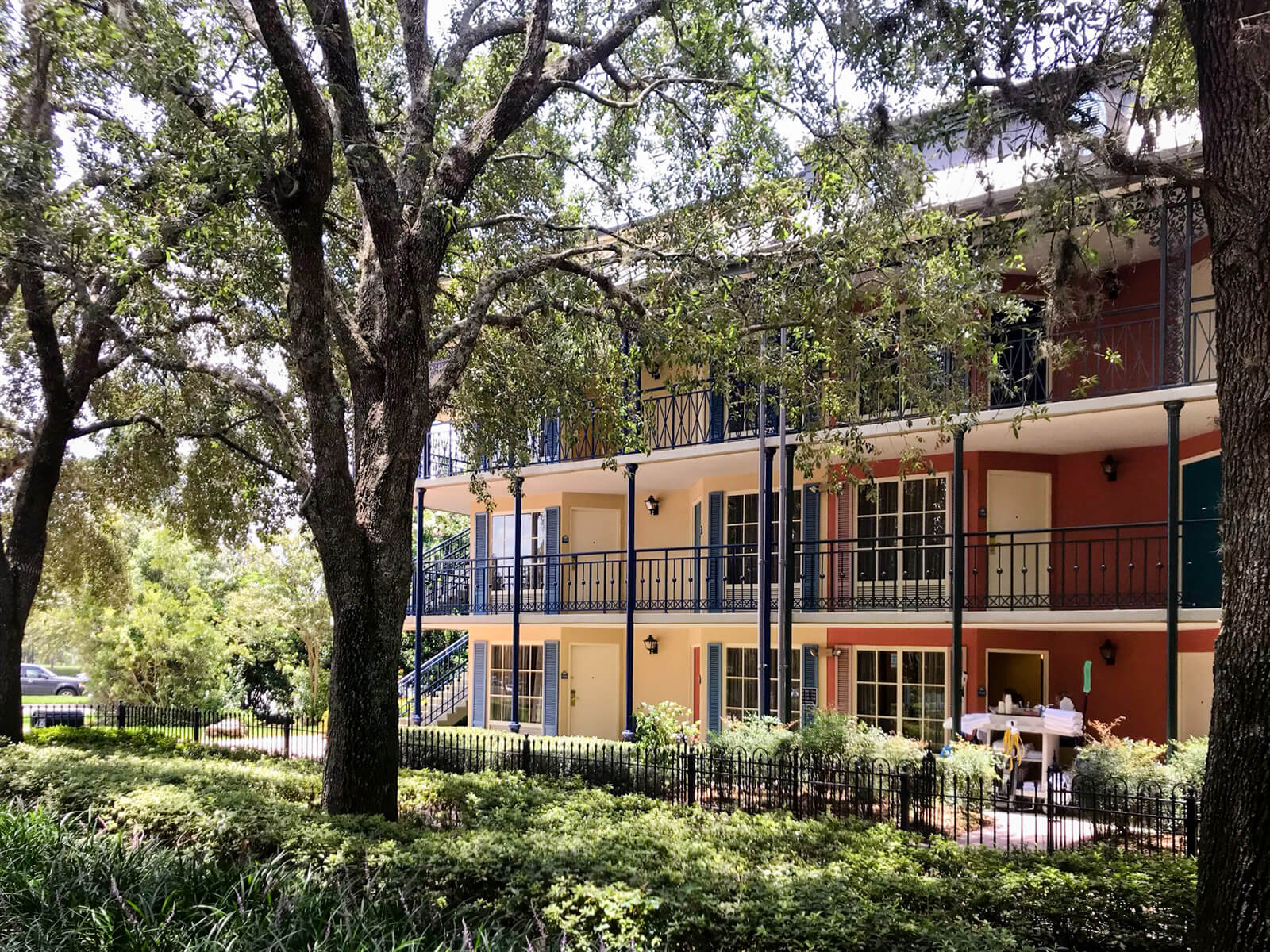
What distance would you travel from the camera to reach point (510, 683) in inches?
995

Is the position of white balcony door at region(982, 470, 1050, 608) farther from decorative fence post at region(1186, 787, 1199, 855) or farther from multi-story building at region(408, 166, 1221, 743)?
decorative fence post at region(1186, 787, 1199, 855)

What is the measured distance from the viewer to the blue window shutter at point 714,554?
64.5ft

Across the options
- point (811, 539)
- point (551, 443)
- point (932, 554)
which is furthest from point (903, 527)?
point (551, 443)

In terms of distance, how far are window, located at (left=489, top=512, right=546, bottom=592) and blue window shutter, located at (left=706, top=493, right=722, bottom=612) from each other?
11.9 ft

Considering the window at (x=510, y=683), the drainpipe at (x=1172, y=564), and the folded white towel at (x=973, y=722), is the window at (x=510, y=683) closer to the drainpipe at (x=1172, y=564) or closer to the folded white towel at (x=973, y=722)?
the folded white towel at (x=973, y=722)

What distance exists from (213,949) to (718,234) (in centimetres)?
848

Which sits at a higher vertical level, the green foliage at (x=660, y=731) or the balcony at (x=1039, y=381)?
the balcony at (x=1039, y=381)

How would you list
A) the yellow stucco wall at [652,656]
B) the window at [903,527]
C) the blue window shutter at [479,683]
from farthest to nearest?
1. the blue window shutter at [479,683]
2. the yellow stucco wall at [652,656]
3. the window at [903,527]

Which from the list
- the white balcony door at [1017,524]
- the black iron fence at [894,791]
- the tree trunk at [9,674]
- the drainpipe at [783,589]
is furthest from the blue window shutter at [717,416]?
the tree trunk at [9,674]

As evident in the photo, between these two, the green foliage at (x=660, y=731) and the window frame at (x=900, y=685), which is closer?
the green foliage at (x=660, y=731)

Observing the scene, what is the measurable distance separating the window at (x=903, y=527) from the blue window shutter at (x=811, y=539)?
68 centimetres

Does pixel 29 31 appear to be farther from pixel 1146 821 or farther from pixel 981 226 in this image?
pixel 1146 821

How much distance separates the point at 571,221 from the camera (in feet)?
46.4

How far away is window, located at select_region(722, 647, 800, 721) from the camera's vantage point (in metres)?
20.6
